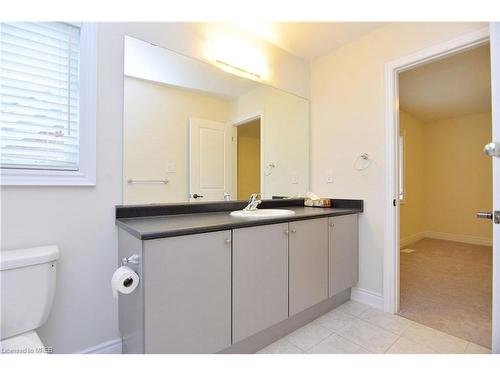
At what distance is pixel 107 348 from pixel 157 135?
132cm

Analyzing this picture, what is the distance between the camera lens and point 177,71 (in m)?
1.73

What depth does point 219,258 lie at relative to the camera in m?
1.28

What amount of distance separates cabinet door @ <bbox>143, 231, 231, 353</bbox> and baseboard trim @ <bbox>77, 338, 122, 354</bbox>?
20.7 inches

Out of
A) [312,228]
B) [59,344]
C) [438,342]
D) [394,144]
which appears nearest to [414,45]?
[394,144]

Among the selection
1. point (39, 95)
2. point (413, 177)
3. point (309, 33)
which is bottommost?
point (413, 177)

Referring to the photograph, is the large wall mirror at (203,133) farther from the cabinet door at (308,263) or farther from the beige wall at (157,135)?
the cabinet door at (308,263)

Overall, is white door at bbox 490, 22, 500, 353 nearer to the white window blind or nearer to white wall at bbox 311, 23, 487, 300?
white wall at bbox 311, 23, 487, 300

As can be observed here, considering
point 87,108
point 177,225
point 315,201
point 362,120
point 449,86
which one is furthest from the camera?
point 449,86

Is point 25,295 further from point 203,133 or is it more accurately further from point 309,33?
point 309,33

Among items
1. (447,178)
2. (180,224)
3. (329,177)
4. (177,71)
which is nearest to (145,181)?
(180,224)

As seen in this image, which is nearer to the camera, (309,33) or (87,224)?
(87,224)

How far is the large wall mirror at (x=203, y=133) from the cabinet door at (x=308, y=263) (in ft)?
2.08
